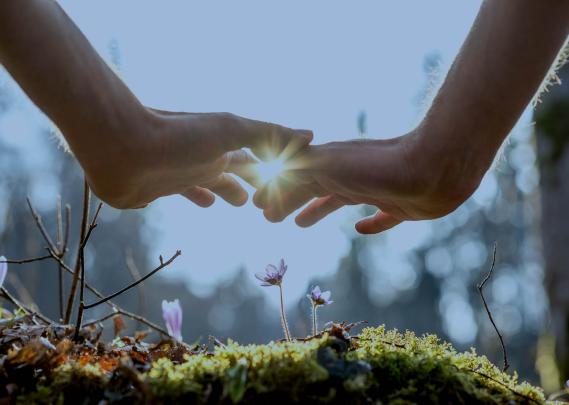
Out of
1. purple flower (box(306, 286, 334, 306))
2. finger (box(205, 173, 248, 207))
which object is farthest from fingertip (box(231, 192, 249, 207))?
purple flower (box(306, 286, 334, 306))

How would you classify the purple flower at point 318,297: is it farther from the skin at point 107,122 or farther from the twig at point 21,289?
the twig at point 21,289

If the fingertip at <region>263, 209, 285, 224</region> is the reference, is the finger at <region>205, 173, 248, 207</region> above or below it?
above

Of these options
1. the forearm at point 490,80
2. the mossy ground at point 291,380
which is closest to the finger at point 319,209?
the forearm at point 490,80

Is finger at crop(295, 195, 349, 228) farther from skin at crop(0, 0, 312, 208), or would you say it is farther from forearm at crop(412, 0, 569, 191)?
forearm at crop(412, 0, 569, 191)

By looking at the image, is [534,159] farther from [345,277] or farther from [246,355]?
[345,277]

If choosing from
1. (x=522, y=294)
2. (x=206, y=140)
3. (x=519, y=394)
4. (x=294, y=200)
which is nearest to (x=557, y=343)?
(x=294, y=200)
